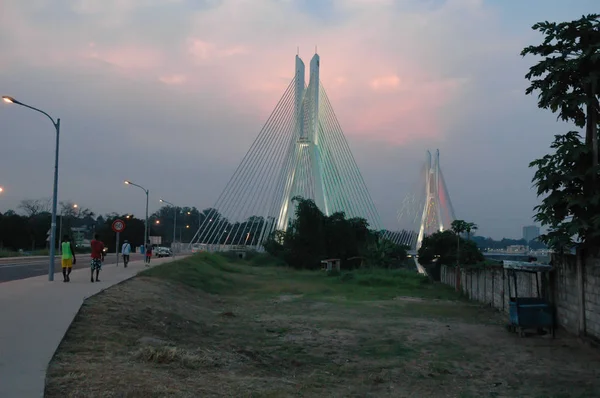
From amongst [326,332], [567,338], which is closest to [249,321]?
[326,332]

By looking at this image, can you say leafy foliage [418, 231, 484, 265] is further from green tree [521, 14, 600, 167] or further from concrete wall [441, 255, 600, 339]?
green tree [521, 14, 600, 167]

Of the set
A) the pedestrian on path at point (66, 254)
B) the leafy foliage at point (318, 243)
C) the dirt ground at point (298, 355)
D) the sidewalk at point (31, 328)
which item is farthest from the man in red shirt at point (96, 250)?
the leafy foliage at point (318, 243)

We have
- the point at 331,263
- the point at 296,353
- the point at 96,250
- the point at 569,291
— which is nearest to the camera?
the point at 296,353

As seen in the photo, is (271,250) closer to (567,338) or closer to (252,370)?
(567,338)

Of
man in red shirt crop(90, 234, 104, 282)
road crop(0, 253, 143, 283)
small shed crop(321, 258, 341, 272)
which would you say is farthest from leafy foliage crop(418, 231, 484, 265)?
man in red shirt crop(90, 234, 104, 282)

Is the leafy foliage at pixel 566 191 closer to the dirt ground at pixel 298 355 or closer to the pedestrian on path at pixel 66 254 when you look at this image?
the dirt ground at pixel 298 355

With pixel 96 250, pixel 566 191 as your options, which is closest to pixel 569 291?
pixel 566 191

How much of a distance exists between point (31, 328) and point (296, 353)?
4430 millimetres

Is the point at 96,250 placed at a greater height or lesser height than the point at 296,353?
greater

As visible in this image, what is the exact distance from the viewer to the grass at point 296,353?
6738mm

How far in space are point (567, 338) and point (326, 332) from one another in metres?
5.26

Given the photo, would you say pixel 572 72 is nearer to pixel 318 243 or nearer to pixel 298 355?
pixel 298 355

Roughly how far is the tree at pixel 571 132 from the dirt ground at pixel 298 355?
8.68 feet

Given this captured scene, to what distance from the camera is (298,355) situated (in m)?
9.94
